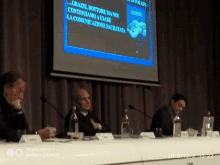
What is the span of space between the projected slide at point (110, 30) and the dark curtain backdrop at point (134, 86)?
0.94ft

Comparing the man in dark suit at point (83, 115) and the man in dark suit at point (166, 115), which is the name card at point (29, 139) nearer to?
the man in dark suit at point (83, 115)

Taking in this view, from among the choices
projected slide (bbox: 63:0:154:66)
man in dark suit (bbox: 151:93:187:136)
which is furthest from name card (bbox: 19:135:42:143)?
projected slide (bbox: 63:0:154:66)

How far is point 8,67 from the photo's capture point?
2887mm

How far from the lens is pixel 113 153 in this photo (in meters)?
1.16

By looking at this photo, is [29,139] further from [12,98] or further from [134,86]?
[134,86]

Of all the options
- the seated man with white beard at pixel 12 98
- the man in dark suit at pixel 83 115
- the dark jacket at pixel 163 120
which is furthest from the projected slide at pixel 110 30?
the seated man with white beard at pixel 12 98

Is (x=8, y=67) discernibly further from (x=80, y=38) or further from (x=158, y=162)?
(x=158, y=162)

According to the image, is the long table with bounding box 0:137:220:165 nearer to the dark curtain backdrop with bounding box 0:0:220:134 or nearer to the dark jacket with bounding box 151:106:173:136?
the dark curtain backdrop with bounding box 0:0:220:134

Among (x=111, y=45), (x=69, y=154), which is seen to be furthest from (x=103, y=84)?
(x=69, y=154)

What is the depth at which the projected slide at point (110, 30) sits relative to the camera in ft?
10.8

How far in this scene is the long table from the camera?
38.0 inches

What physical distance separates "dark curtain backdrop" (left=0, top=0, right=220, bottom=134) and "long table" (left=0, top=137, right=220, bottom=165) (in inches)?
20.7

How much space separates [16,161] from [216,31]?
518cm

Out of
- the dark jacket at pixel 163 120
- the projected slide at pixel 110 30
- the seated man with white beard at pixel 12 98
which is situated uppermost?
the projected slide at pixel 110 30
